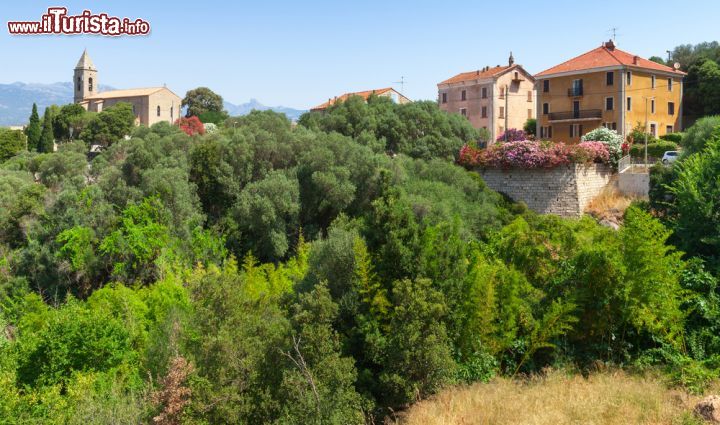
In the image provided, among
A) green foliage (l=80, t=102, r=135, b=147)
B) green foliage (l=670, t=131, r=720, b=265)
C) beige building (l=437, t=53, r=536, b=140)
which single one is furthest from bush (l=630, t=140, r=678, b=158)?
green foliage (l=80, t=102, r=135, b=147)

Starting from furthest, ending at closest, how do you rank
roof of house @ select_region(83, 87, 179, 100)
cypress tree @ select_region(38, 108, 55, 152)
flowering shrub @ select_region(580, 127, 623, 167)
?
roof of house @ select_region(83, 87, 179, 100) → cypress tree @ select_region(38, 108, 55, 152) → flowering shrub @ select_region(580, 127, 623, 167)

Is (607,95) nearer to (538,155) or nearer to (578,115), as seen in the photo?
(578,115)

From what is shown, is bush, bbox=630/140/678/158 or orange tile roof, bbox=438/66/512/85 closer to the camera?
bush, bbox=630/140/678/158

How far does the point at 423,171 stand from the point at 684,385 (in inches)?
826

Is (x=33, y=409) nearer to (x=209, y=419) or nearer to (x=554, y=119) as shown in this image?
(x=209, y=419)

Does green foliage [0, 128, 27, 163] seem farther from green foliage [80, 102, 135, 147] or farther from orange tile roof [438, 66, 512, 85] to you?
orange tile roof [438, 66, 512, 85]

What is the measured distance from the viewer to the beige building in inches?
2218

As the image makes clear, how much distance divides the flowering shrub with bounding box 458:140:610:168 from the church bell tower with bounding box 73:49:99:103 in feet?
270

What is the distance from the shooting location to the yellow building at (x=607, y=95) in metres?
42.8

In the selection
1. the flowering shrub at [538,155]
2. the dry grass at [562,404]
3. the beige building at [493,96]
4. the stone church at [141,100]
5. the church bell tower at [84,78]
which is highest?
the church bell tower at [84,78]

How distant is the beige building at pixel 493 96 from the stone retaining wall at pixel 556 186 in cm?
2329

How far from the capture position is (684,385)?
11.7 metres

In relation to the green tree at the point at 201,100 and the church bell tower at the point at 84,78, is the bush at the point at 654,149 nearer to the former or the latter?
the green tree at the point at 201,100

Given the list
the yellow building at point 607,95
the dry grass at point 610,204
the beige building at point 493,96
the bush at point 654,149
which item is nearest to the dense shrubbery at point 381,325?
the dry grass at point 610,204
